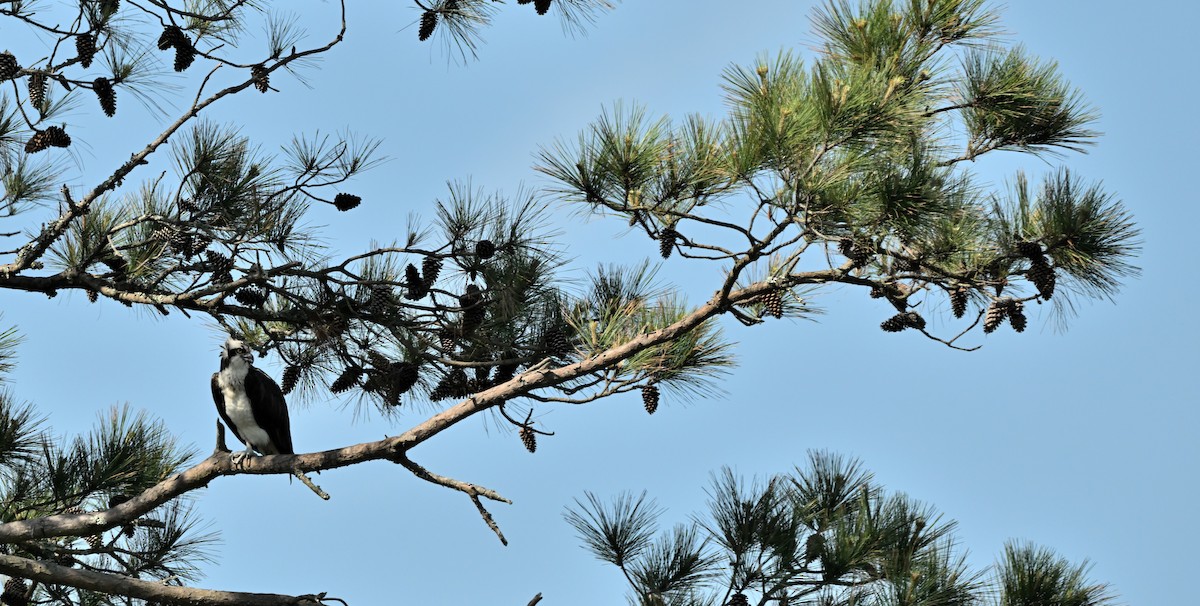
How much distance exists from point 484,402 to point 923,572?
1.43 meters

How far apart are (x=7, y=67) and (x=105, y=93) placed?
0.97ft

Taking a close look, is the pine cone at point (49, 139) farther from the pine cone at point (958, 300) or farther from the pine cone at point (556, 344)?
the pine cone at point (958, 300)

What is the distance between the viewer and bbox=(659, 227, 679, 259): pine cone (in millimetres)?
3541

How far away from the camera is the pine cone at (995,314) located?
3.51 metres

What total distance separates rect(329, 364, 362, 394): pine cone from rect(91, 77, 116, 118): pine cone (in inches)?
44.5

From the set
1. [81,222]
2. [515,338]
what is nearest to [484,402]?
[515,338]

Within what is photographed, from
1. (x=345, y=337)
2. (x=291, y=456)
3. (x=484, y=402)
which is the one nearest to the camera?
(x=484, y=402)

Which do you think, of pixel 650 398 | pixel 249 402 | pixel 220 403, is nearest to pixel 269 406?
pixel 249 402

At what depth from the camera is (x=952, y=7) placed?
373 cm

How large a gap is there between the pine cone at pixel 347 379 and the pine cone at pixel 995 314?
2.03 metres

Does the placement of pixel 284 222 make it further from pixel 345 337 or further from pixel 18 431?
pixel 18 431

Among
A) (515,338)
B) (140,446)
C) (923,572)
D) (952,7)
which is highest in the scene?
(952,7)

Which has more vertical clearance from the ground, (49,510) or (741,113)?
(741,113)

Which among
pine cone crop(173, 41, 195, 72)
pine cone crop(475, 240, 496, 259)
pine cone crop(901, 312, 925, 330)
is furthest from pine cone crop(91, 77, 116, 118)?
pine cone crop(901, 312, 925, 330)
